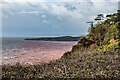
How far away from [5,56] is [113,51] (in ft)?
16.0

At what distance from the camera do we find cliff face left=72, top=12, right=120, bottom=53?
5573mm

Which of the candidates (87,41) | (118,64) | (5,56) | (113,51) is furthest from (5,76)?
(87,41)

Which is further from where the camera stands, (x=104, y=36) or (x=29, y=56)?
(x=104, y=36)

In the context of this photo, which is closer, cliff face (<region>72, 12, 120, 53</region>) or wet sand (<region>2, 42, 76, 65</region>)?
wet sand (<region>2, 42, 76, 65</region>)

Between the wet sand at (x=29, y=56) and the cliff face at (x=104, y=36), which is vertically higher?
the cliff face at (x=104, y=36)

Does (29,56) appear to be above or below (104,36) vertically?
below

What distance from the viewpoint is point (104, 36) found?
6.42 meters

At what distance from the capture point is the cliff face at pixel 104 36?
18.3 ft

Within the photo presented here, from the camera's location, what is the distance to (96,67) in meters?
3.29

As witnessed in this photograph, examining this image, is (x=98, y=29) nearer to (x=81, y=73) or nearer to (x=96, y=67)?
(x=96, y=67)

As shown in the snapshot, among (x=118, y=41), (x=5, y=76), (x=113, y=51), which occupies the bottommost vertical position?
(x=5, y=76)

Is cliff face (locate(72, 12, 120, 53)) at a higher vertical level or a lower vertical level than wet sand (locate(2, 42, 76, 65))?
higher

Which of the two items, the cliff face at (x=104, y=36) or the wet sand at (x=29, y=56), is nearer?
the wet sand at (x=29, y=56)

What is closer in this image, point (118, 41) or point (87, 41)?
point (118, 41)
